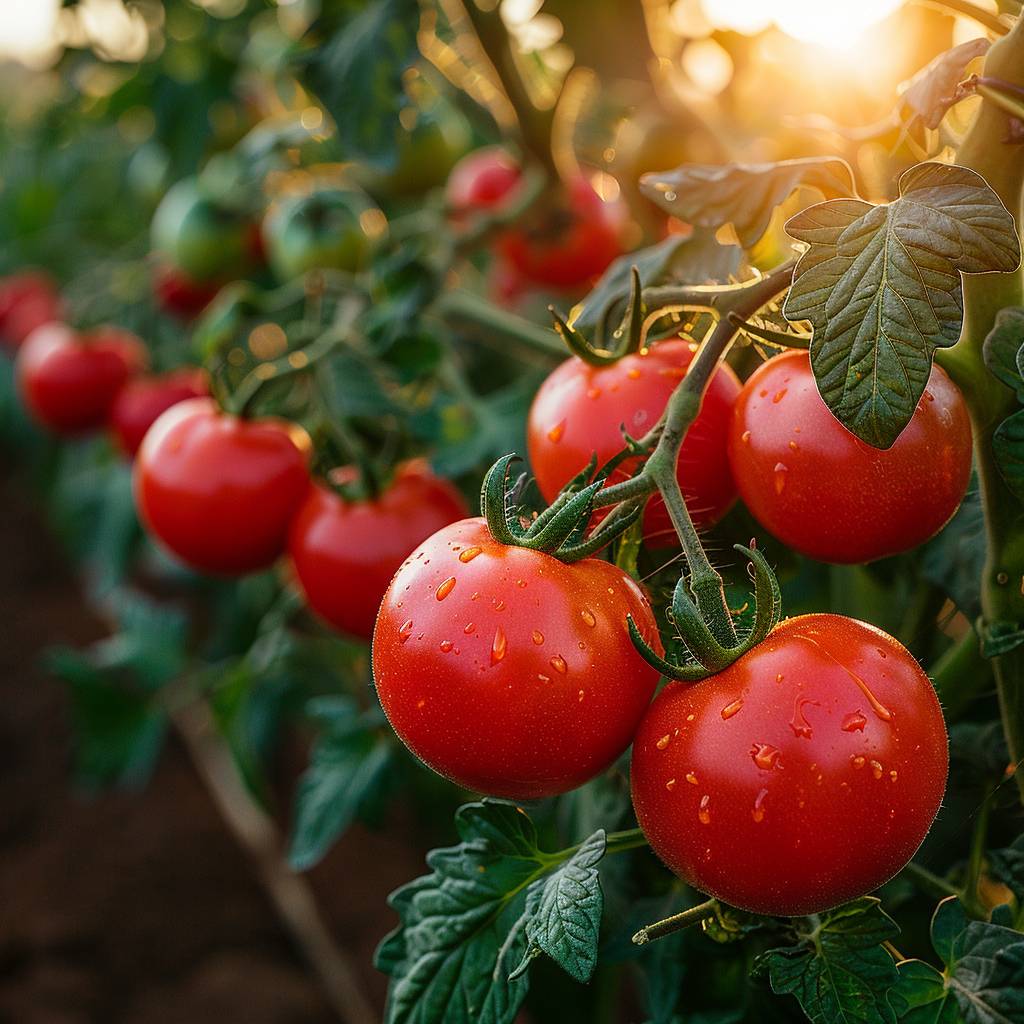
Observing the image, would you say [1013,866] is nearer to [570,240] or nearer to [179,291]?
[570,240]

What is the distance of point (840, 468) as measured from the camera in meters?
0.52

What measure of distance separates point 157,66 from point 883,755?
150 centimetres

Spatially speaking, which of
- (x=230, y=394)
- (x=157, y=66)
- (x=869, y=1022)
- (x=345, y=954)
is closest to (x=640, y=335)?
(x=869, y=1022)

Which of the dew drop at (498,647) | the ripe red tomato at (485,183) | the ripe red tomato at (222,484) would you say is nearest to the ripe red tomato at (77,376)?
Result: the ripe red tomato at (485,183)

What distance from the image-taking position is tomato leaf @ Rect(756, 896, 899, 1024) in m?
0.52

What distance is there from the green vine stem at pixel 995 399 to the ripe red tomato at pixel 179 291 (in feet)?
→ 3.94

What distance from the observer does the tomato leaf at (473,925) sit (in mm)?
591

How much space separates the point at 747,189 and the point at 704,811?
34 centimetres

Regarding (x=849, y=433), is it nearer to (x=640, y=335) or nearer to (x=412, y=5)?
(x=640, y=335)

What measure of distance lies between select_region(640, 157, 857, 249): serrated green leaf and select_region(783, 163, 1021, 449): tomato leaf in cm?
9

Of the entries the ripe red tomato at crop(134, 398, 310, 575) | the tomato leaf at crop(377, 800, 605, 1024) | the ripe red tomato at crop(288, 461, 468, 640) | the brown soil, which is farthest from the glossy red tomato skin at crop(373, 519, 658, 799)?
the brown soil

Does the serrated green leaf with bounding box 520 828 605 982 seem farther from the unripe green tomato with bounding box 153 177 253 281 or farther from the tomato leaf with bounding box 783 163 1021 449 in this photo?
the unripe green tomato with bounding box 153 177 253 281

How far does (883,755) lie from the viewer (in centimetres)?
47

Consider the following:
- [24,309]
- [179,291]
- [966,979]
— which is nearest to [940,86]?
[966,979]
